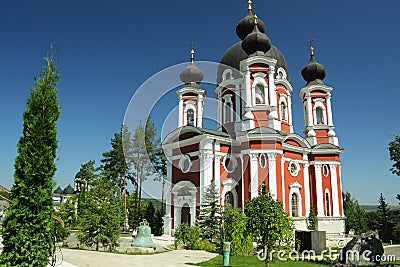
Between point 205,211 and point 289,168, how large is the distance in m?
7.82

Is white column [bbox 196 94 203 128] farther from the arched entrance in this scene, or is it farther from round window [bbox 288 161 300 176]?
round window [bbox 288 161 300 176]

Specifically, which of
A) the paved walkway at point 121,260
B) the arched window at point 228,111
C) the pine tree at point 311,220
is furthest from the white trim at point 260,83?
the paved walkway at point 121,260

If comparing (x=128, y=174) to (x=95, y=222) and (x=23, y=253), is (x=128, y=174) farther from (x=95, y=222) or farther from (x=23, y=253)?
(x=23, y=253)

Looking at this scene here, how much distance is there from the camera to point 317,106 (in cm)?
2552

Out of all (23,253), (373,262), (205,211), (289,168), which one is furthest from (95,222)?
(289,168)

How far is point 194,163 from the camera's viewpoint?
20984mm

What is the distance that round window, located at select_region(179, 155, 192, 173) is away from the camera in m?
21.5

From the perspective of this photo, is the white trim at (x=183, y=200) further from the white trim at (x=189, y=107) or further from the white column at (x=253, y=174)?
the white trim at (x=189, y=107)

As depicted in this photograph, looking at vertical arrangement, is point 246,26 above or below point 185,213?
above

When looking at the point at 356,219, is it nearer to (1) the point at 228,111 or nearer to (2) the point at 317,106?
(2) the point at 317,106

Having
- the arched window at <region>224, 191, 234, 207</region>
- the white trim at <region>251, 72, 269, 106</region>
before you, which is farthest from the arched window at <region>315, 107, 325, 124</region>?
the arched window at <region>224, 191, 234, 207</region>

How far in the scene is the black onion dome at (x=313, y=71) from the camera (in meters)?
25.8

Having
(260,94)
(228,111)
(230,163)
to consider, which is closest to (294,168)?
(230,163)

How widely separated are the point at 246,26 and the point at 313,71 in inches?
243
